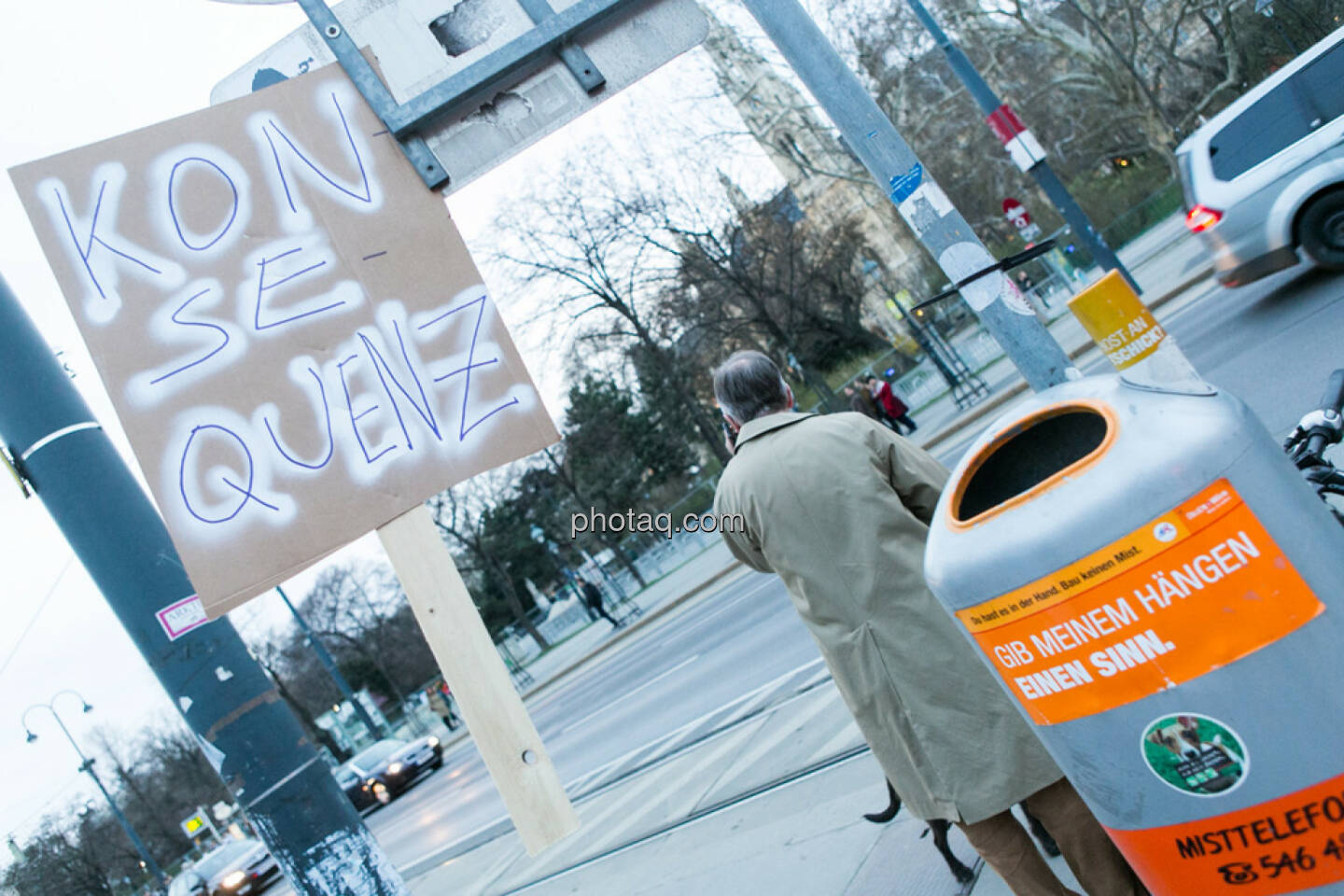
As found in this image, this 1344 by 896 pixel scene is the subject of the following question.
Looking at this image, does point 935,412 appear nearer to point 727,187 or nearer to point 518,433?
point 727,187

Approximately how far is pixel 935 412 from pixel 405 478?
2174cm

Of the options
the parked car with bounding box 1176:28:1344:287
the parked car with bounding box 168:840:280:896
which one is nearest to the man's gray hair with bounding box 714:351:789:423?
the parked car with bounding box 1176:28:1344:287

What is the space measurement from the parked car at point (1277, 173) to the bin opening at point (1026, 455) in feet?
28.7

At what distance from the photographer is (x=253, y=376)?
7.38 feet

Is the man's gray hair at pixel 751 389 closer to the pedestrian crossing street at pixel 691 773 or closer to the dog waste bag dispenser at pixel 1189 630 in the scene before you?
the dog waste bag dispenser at pixel 1189 630

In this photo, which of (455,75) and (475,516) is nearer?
(455,75)

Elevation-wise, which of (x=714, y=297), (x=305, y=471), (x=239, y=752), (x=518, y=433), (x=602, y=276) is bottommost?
(x=239, y=752)

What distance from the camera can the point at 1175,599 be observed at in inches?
65.1

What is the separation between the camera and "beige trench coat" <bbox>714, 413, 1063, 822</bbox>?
97.4 inches

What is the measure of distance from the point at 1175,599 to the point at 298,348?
1867 mm

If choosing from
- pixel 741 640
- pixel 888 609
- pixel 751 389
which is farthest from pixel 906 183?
pixel 741 640

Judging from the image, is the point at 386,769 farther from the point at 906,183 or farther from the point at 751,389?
the point at 751,389

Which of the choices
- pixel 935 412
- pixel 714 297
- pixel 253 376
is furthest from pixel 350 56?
pixel 714 297

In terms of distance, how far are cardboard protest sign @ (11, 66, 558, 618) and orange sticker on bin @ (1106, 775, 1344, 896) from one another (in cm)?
151
